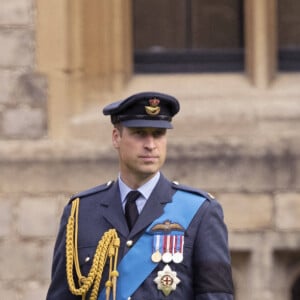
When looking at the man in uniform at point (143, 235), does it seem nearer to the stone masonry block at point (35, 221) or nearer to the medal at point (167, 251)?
the medal at point (167, 251)

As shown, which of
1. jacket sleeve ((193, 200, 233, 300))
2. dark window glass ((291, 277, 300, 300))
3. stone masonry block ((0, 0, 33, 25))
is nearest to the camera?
jacket sleeve ((193, 200, 233, 300))

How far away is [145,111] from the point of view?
525cm

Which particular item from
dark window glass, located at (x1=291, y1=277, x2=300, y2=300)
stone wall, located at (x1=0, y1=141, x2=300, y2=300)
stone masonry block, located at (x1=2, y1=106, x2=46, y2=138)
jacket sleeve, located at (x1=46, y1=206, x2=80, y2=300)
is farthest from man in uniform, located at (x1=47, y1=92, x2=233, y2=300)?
dark window glass, located at (x1=291, y1=277, x2=300, y2=300)

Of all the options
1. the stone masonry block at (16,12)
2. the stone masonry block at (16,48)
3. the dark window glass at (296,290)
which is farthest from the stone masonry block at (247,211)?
the stone masonry block at (16,12)

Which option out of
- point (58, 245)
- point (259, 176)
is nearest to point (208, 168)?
point (259, 176)

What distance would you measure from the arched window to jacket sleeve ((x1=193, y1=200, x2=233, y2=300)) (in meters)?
3.44

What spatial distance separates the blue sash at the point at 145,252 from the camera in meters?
5.12

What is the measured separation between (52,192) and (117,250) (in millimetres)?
2996

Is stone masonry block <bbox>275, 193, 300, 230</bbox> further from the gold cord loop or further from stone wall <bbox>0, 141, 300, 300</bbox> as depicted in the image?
the gold cord loop

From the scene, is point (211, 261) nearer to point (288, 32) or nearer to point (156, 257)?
point (156, 257)

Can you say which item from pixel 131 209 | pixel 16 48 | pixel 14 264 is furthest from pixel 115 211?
pixel 16 48

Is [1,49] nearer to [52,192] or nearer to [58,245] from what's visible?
[52,192]

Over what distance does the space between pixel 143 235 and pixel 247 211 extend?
9.69 feet

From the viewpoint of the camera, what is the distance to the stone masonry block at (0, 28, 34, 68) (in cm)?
818
